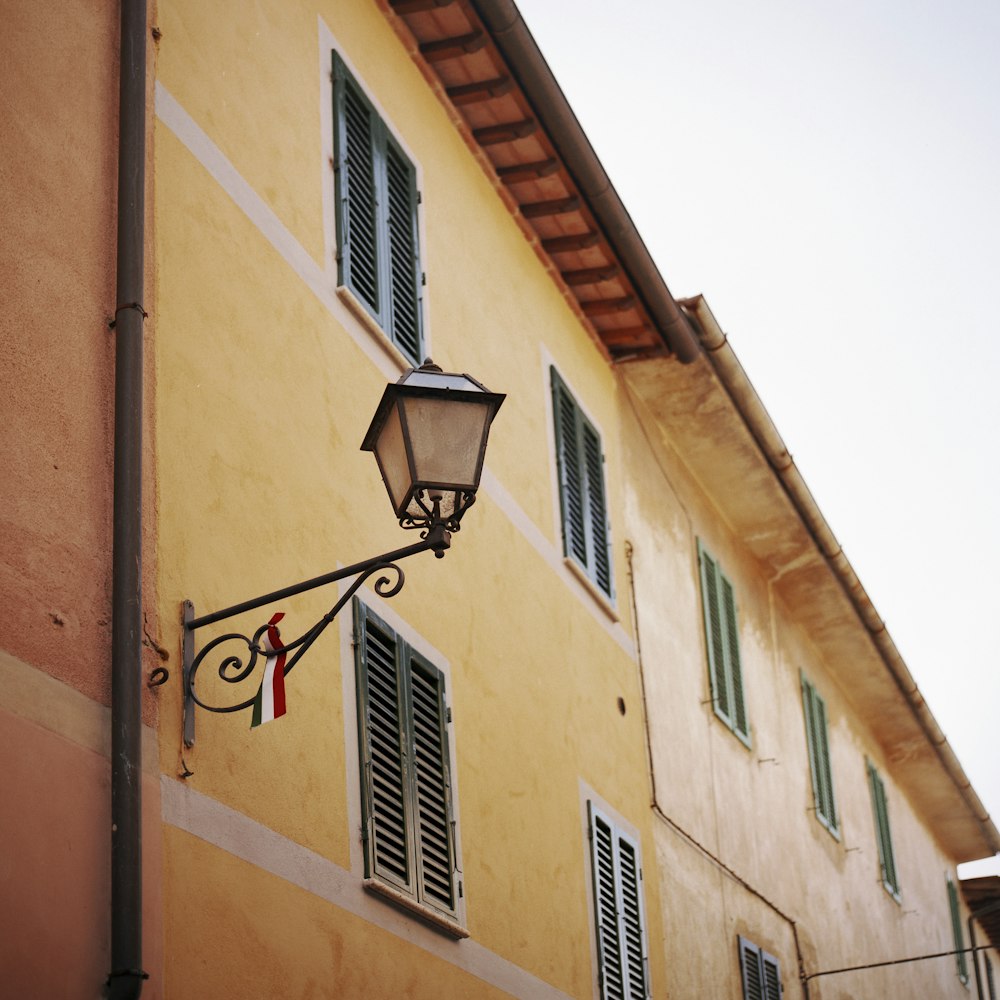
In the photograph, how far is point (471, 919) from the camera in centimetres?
884

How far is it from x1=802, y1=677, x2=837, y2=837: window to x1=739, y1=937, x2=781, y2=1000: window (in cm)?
279

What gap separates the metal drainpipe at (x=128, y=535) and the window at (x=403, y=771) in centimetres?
194

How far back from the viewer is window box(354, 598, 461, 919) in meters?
8.05

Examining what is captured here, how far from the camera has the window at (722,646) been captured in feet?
48.3

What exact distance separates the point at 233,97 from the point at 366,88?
183 cm

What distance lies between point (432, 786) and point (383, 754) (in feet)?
1.65

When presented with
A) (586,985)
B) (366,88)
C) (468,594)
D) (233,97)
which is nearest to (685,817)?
(586,985)

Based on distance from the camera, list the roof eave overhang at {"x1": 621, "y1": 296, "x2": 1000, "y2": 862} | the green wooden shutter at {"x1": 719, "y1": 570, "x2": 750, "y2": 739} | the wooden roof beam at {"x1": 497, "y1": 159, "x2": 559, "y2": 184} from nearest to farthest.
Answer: the wooden roof beam at {"x1": 497, "y1": 159, "x2": 559, "y2": 184}, the roof eave overhang at {"x1": 621, "y1": 296, "x2": 1000, "y2": 862}, the green wooden shutter at {"x1": 719, "y1": 570, "x2": 750, "y2": 739}

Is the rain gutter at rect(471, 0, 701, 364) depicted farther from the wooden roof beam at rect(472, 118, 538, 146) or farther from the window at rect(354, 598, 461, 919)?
the window at rect(354, 598, 461, 919)

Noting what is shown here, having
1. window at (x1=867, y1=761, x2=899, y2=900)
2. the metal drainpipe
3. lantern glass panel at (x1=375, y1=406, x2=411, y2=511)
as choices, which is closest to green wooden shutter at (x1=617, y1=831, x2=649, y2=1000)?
lantern glass panel at (x1=375, y1=406, x2=411, y2=511)

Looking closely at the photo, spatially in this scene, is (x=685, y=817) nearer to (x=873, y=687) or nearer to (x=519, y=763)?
(x=519, y=763)

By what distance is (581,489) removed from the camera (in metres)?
12.4

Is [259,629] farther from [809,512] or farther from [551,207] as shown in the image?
[809,512]

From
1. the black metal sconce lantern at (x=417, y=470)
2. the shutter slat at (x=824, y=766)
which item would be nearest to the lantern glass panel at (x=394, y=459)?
the black metal sconce lantern at (x=417, y=470)
